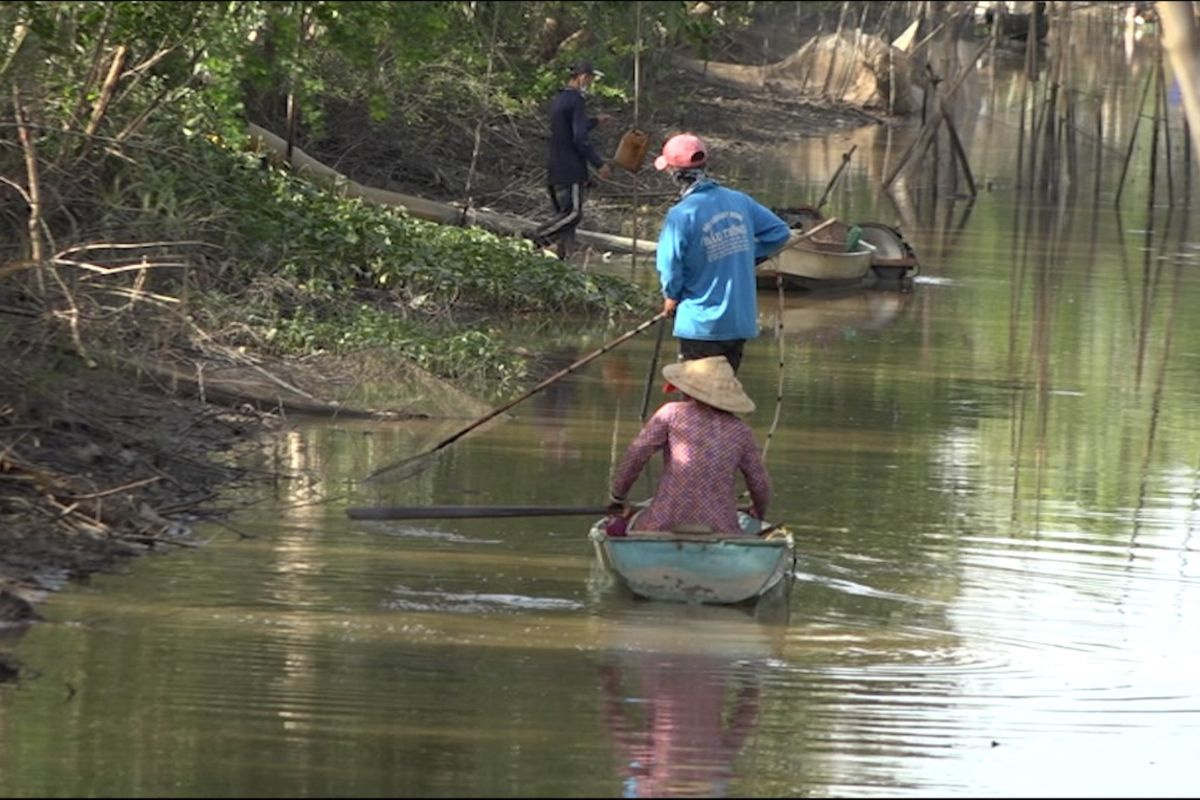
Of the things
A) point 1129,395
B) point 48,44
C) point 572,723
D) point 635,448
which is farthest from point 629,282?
point 572,723

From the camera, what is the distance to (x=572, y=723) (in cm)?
758

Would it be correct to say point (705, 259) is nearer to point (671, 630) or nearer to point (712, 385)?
point (712, 385)

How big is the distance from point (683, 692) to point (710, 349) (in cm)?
308

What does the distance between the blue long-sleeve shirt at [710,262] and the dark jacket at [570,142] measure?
27.3 ft

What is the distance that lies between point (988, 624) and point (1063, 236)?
54.8 feet

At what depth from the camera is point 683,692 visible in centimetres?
807

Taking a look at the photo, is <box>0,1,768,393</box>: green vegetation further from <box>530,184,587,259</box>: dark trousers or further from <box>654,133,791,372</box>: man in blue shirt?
<box>530,184,587,259</box>: dark trousers

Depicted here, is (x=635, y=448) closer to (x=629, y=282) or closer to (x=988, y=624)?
(x=988, y=624)

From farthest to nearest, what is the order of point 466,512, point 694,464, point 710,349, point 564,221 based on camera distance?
point 564,221, point 710,349, point 466,512, point 694,464

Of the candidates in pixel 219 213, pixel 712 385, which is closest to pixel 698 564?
pixel 712 385

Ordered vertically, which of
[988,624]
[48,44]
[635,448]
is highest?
[48,44]

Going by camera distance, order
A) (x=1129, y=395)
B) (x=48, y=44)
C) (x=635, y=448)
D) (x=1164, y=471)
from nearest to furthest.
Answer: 1. (x=635, y=448)
2. (x=48, y=44)
3. (x=1164, y=471)
4. (x=1129, y=395)

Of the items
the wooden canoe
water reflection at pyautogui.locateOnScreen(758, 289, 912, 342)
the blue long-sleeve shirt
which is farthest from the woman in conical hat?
the wooden canoe

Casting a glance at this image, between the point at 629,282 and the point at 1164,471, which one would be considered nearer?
the point at 1164,471
